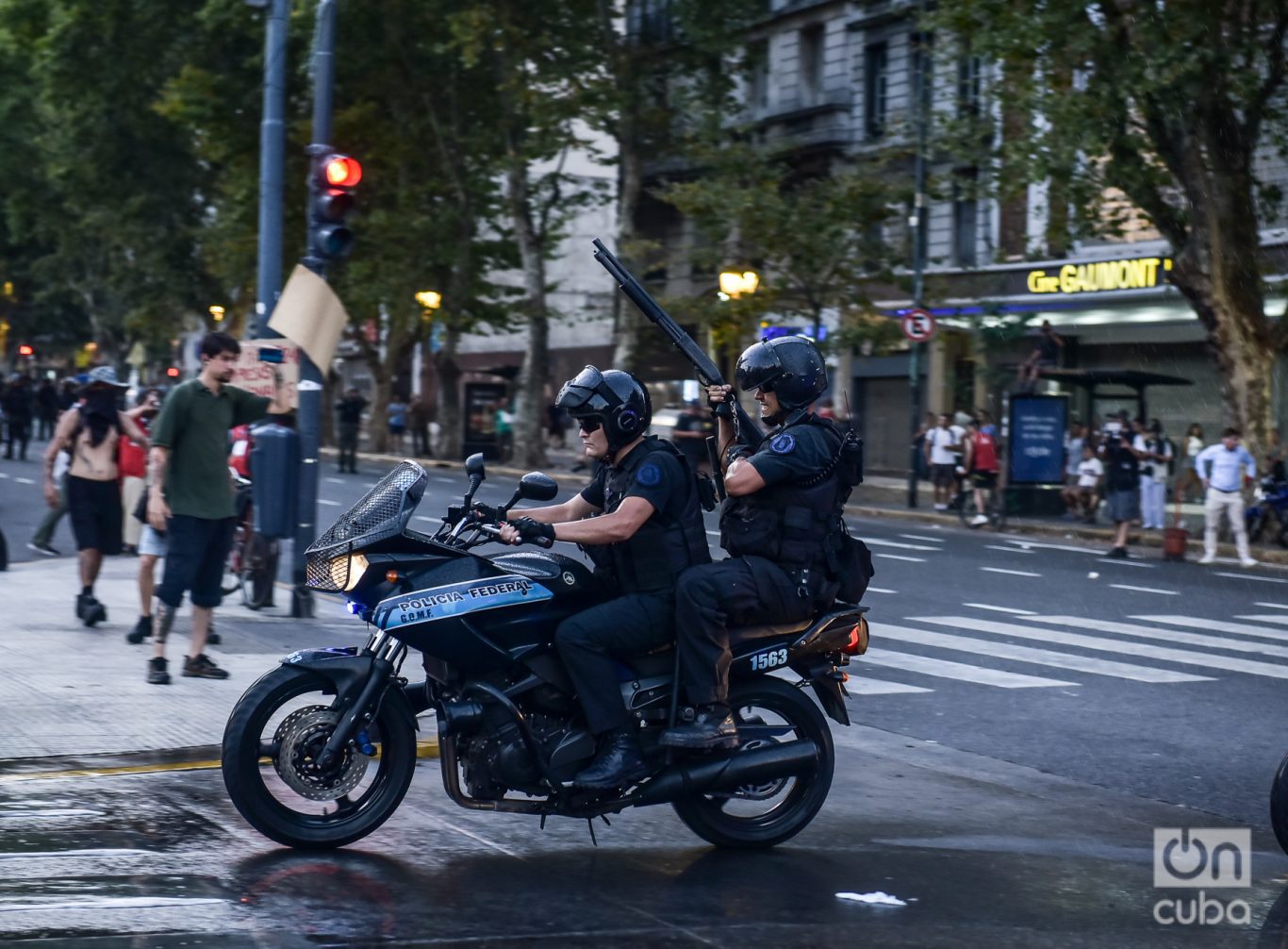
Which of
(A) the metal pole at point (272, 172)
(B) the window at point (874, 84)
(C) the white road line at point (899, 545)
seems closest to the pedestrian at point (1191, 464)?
(C) the white road line at point (899, 545)

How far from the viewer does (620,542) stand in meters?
6.06

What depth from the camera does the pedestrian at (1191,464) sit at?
97.3ft

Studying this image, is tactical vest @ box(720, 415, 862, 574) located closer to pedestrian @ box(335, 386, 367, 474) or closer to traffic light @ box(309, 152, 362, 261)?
traffic light @ box(309, 152, 362, 261)

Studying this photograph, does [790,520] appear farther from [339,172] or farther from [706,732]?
[339,172]

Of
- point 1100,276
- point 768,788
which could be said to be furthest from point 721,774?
point 1100,276

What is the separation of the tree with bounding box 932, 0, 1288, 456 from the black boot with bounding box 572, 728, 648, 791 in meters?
18.4

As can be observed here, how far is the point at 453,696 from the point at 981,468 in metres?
22.1

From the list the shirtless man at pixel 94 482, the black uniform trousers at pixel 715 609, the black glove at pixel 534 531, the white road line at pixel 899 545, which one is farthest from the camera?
the white road line at pixel 899 545

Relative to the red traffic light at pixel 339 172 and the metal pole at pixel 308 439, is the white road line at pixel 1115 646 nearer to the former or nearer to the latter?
the metal pole at pixel 308 439

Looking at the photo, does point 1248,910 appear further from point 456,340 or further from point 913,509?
point 456,340

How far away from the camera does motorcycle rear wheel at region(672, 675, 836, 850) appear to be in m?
6.20

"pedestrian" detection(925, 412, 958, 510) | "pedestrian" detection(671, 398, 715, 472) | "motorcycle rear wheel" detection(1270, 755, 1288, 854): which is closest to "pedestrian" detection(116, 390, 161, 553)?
"motorcycle rear wheel" detection(1270, 755, 1288, 854)

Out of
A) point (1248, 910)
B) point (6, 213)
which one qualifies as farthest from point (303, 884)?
point (6, 213)

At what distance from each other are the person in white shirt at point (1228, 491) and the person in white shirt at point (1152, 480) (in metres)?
3.85
